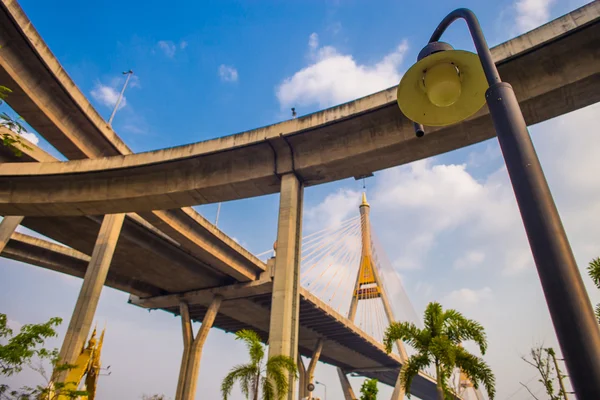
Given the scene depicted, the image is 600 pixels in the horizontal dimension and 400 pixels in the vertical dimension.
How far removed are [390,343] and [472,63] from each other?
1435 cm

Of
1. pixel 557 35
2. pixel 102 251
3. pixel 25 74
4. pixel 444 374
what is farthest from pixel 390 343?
pixel 25 74

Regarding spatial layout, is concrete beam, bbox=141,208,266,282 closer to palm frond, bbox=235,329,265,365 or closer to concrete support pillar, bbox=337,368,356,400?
palm frond, bbox=235,329,265,365

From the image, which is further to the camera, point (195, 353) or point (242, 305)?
point (242, 305)

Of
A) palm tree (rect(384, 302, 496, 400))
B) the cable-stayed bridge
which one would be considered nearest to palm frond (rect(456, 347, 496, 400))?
palm tree (rect(384, 302, 496, 400))

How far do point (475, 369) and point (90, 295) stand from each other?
1913 centimetres

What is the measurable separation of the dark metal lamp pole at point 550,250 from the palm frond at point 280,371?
9364 millimetres

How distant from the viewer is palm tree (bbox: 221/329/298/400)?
35.8ft

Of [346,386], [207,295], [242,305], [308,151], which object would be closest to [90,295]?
[207,295]

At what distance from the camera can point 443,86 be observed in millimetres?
3770

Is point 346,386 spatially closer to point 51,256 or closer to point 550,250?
point 51,256

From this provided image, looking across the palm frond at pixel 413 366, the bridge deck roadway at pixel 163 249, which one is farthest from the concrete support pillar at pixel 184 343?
the palm frond at pixel 413 366

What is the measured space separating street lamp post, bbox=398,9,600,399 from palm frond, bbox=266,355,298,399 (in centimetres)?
855

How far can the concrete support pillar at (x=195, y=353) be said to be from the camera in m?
33.0

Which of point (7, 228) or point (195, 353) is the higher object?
point (7, 228)
